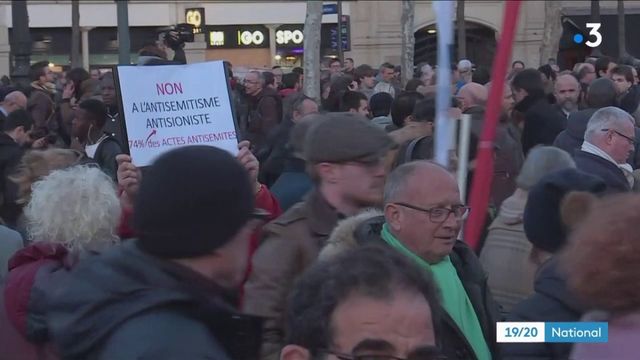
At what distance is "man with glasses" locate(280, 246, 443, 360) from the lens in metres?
2.36

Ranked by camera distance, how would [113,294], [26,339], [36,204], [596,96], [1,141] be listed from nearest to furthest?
[113,294] → [26,339] → [36,204] → [1,141] → [596,96]

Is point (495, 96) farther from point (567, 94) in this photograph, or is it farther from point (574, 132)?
point (567, 94)

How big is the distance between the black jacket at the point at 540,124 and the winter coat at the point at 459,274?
533 cm

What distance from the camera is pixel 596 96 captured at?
30.9 feet

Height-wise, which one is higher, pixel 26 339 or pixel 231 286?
pixel 231 286

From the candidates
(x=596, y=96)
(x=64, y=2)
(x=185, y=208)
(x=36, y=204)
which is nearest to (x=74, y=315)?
(x=185, y=208)

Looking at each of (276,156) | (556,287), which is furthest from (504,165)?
(556,287)

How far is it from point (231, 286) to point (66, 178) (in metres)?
1.88

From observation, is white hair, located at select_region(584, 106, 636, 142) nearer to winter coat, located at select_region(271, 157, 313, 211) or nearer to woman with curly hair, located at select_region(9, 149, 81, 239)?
winter coat, located at select_region(271, 157, 313, 211)

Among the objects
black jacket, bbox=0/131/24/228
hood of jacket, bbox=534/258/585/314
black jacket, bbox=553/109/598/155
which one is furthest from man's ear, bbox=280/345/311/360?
black jacket, bbox=553/109/598/155

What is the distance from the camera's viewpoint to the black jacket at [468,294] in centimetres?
372

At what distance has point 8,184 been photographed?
6.51 meters

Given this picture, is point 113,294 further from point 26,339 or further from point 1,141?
point 1,141

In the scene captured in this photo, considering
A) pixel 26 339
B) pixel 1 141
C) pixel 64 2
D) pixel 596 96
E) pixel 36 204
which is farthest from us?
pixel 64 2
